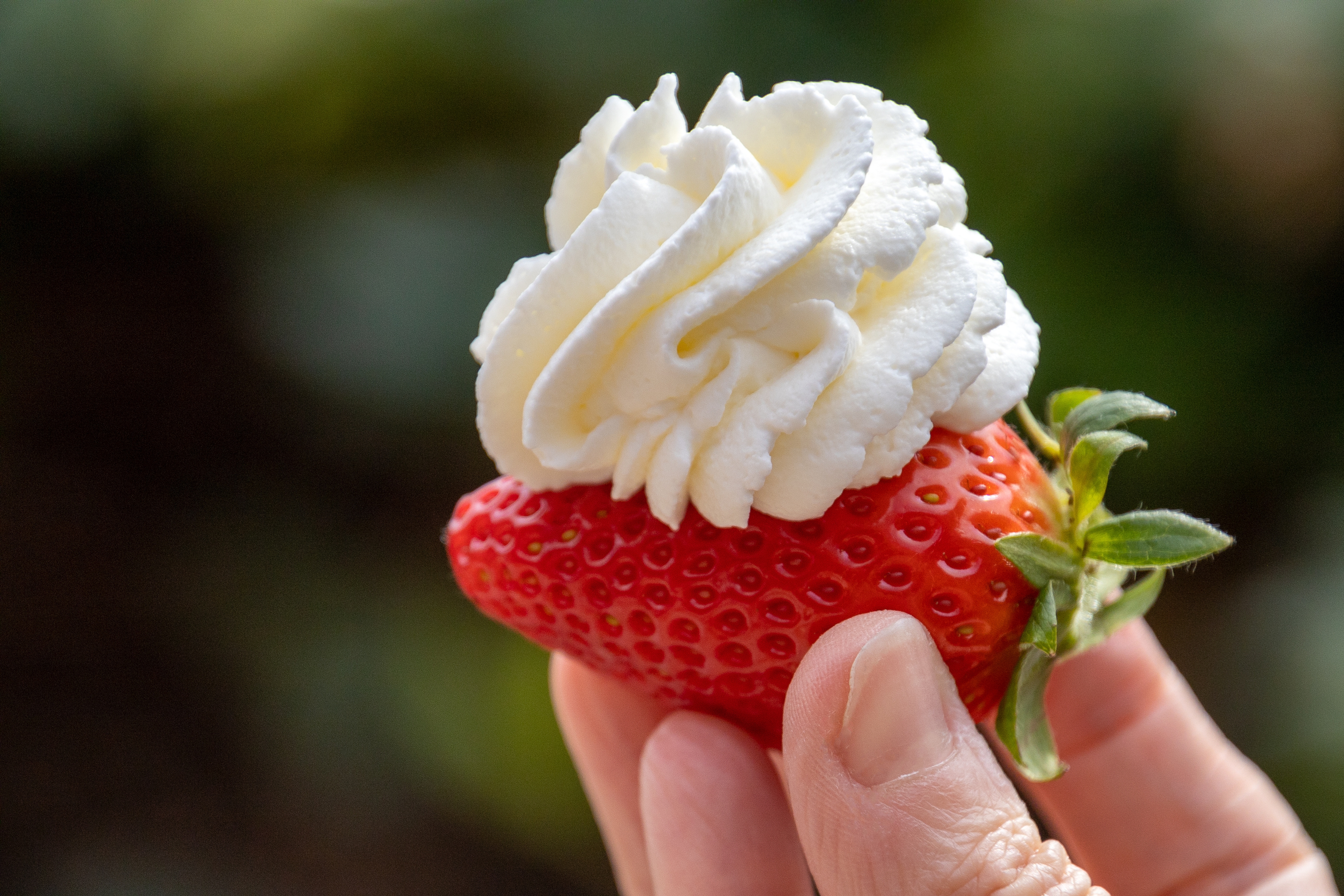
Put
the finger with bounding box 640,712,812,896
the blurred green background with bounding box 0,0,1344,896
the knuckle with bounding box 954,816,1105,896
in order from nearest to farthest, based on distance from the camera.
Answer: the knuckle with bounding box 954,816,1105,896, the finger with bounding box 640,712,812,896, the blurred green background with bounding box 0,0,1344,896

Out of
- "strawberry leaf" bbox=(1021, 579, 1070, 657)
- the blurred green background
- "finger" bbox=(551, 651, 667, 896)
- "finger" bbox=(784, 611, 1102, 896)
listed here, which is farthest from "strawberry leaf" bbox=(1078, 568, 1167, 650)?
the blurred green background

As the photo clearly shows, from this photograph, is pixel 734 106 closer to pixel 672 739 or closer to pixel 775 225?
pixel 775 225

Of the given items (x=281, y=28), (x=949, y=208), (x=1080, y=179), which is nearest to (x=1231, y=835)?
(x=949, y=208)

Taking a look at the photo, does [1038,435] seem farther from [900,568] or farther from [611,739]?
[611,739]

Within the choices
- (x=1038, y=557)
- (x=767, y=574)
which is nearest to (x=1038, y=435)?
(x=1038, y=557)

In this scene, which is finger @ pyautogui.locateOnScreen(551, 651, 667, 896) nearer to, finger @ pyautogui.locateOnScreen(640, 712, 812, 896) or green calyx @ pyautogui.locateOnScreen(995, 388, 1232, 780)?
finger @ pyautogui.locateOnScreen(640, 712, 812, 896)

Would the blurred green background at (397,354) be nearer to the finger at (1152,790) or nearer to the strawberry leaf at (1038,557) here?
the finger at (1152,790)
